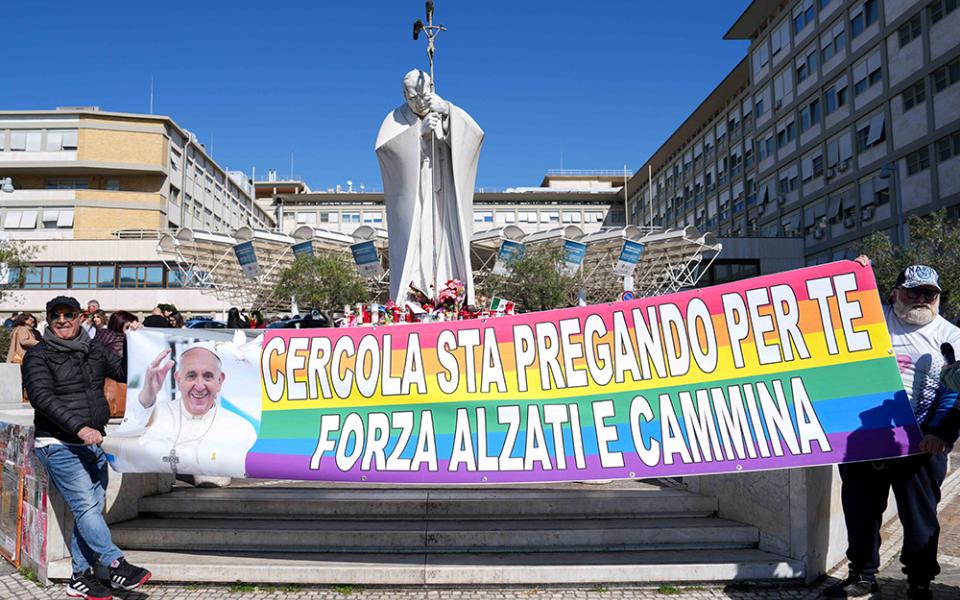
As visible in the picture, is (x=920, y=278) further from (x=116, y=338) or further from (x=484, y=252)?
(x=484, y=252)

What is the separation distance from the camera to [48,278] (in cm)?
5041

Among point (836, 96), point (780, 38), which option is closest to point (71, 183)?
point (780, 38)

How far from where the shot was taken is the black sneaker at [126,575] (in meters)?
4.10

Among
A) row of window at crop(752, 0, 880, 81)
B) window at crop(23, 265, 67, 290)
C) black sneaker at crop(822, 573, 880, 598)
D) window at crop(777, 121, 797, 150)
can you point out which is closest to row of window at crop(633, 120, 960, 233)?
window at crop(777, 121, 797, 150)

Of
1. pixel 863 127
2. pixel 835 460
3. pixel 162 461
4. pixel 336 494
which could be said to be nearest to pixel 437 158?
pixel 336 494

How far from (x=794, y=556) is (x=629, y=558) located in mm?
1065

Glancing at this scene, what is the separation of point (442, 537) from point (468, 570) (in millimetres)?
494

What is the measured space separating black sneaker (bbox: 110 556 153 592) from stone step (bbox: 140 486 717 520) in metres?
1.20

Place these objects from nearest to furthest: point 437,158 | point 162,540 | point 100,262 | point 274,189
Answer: point 162,540 → point 437,158 → point 100,262 → point 274,189

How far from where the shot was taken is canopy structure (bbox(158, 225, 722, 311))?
1475 inches

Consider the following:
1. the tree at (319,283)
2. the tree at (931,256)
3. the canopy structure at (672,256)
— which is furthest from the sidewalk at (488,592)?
the tree at (319,283)

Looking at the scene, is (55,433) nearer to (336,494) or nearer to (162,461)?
(162,461)

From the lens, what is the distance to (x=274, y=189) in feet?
349

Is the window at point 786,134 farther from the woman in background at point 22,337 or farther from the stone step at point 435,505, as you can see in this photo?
the stone step at point 435,505
